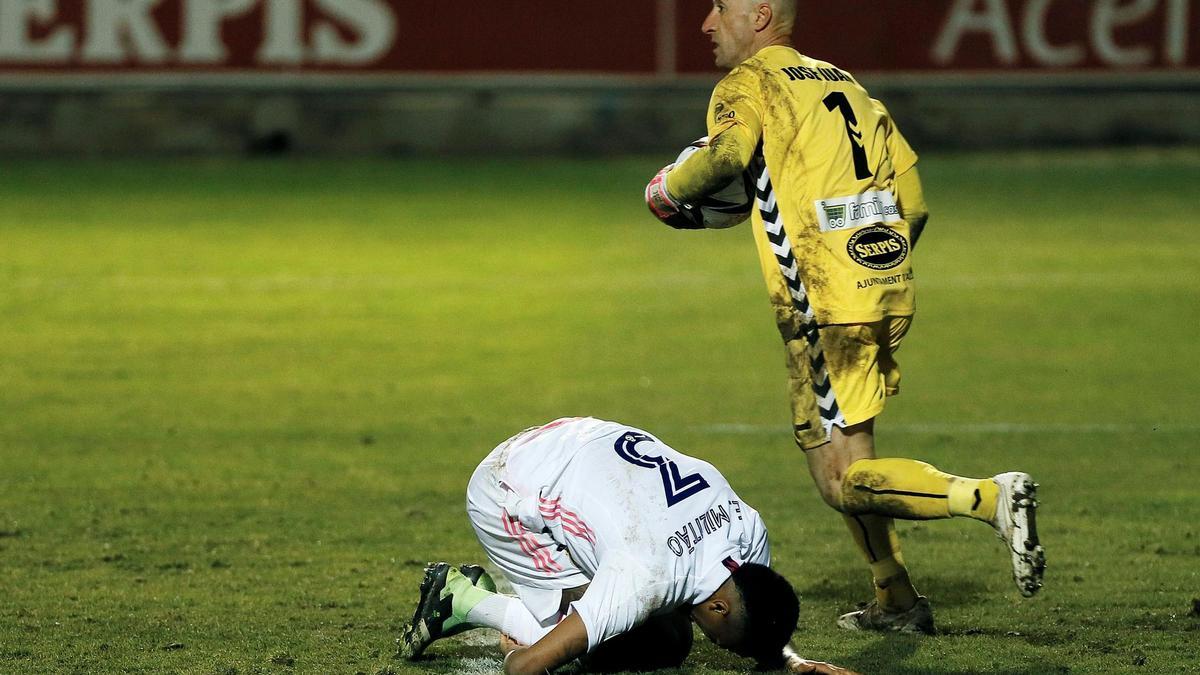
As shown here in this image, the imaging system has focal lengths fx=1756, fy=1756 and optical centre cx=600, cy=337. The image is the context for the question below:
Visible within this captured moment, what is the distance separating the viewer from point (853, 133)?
16.2 ft

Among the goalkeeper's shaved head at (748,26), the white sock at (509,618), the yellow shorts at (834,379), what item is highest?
the goalkeeper's shaved head at (748,26)

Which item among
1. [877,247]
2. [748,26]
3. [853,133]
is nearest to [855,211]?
[877,247]

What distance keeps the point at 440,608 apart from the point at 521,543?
0.29 m

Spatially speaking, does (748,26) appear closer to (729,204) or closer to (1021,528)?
(729,204)

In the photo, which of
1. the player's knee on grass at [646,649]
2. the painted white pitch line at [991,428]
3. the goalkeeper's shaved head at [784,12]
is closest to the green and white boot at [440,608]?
the player's knee on grass at [646,649]

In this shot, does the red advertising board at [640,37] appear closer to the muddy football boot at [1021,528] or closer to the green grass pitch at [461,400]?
the green grass pitch at [461,400]

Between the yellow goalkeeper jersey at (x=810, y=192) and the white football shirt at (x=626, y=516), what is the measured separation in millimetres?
602

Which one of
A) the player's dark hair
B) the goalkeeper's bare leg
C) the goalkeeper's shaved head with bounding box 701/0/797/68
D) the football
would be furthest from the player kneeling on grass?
the goalkeeper's shaved head with bounding box 701/0/797/68

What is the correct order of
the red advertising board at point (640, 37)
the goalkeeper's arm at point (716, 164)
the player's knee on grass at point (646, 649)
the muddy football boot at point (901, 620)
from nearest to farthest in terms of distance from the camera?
1. the player's knee on grass at point (646, 649)
2. the goalkeeper's arm at point (716, 164)
3. the muddy football boot at point (901, 620)
4. the red advertising board at point (640, 37)

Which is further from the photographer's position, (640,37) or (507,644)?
(640,37)

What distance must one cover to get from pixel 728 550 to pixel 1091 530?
2.12m

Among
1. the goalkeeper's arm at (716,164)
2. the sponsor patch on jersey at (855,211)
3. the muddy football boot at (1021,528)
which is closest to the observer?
the muddy football boot at (1021,528)

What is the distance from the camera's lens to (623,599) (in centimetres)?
430

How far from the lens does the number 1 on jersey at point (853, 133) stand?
4910 mm
